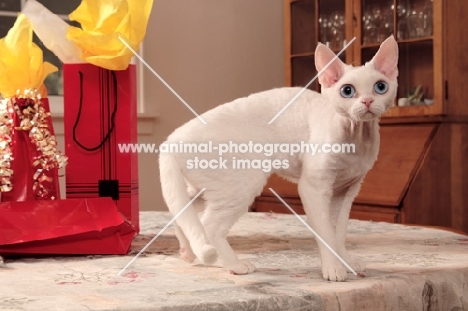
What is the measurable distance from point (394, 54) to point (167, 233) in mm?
648

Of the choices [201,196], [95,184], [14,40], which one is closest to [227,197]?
[201,196]

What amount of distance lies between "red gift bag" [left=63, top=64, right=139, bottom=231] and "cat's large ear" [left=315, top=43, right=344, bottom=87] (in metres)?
0.48

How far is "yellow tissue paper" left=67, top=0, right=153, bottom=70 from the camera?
3.82 feet

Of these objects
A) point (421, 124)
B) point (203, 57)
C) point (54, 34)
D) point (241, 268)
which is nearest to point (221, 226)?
point (241, 268)

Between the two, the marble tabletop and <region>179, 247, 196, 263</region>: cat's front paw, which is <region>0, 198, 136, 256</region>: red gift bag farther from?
<region>179, 247, 196, 263</region>: cat's front paw

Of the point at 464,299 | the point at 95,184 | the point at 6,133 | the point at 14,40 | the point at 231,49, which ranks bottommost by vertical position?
the point at 464,299

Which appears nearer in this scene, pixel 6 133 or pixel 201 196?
pixel 201 196

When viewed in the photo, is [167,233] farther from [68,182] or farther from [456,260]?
[456,260]

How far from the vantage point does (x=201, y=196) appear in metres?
0.98

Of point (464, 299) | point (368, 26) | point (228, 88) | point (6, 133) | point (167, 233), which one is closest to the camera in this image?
point (464, 299)

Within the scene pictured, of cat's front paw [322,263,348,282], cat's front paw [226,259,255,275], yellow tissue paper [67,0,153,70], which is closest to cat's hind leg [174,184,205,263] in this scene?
cat's front paw [226,259,255,275]

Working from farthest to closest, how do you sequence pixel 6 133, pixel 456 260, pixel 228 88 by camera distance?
pixel 228 88, pixel 6 133, pixel 456 260

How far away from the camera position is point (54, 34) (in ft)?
3.99

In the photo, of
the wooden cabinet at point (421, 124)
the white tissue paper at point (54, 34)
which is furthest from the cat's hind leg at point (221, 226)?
the wooden cabinet at point (421, 124)
